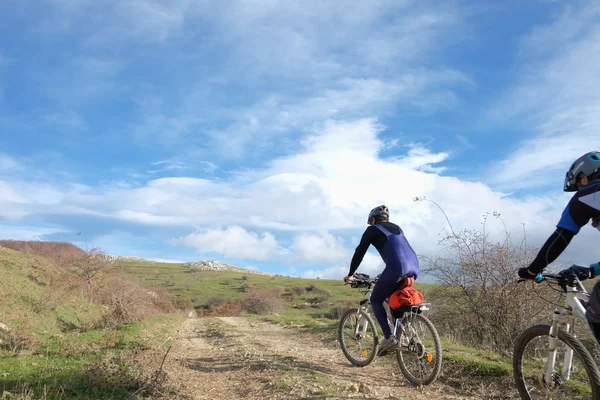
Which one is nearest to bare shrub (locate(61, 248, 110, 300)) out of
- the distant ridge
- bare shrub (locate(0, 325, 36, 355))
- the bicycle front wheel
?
bare shrub (locate(0, 325, 36, 355))

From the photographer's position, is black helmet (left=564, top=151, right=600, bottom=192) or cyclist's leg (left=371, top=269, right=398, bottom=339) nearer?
black helmet (left=564, top=151, right=600, bottom=192)

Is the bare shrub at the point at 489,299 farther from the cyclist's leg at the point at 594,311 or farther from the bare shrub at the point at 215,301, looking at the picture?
the bare shrub at the point at 215,301

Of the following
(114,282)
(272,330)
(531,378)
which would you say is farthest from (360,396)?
(114,282)

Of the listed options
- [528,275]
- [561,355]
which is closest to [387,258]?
[528,275]

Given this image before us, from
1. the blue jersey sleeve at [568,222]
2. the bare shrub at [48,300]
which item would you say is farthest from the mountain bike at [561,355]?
the bare shrub at [48,300]

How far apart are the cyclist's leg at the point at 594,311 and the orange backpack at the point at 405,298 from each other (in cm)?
247

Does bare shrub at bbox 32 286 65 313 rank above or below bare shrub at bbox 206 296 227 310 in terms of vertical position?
above

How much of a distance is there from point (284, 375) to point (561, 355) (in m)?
3.61

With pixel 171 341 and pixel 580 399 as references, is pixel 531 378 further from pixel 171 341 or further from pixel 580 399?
pixel 171 341

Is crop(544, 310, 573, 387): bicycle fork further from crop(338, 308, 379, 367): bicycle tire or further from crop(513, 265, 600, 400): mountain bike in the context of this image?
crop(338, 308, 379, 367): bicycle tire

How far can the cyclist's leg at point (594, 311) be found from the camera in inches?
146

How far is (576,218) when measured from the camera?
375cm

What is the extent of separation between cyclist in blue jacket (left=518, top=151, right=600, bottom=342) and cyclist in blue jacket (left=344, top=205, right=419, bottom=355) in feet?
7.67

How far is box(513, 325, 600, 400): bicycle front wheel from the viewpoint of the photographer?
161 inches
